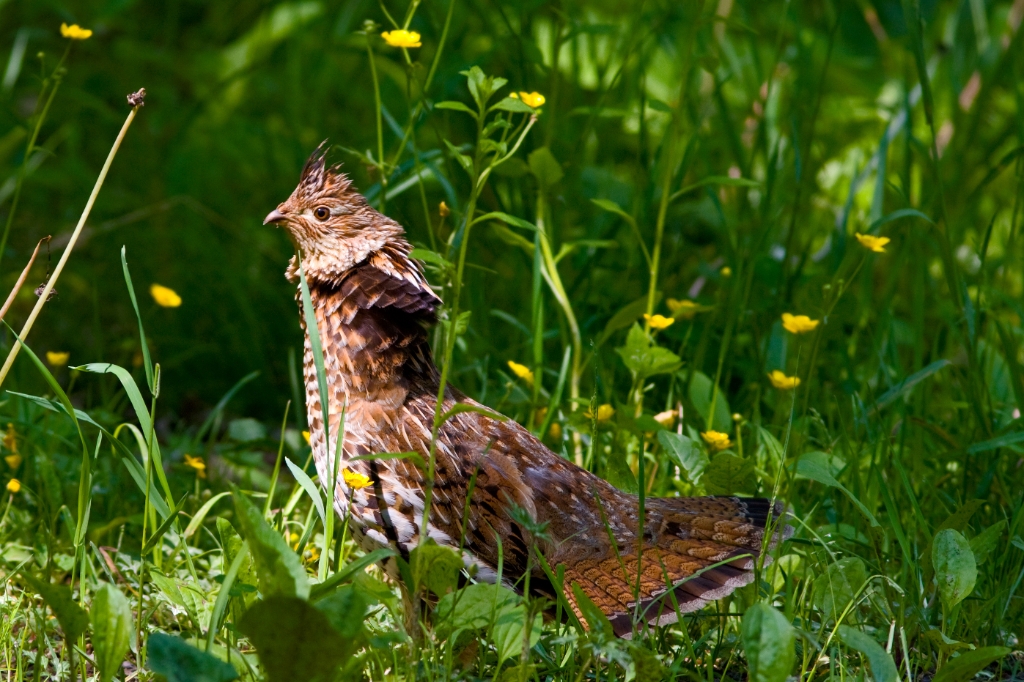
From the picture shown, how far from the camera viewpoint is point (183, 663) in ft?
7.29

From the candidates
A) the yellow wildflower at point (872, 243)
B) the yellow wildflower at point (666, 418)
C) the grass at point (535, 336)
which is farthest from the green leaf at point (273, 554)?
the yellow wildflower at point (872, 243)

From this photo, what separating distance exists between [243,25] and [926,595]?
6.10 m

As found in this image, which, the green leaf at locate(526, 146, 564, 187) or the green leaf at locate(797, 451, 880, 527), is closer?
the green leaf at locate(797, 451, 880, 527)

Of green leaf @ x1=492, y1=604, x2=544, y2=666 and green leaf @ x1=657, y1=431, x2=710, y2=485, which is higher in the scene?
green leaf @ x1=657, y1=431, x2=710, y2=485

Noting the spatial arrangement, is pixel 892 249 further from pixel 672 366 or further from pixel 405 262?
pixel 405 262

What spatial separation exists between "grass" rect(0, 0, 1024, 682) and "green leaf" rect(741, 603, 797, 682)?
2 cm

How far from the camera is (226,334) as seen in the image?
203 inches

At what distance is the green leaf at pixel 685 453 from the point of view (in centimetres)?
344

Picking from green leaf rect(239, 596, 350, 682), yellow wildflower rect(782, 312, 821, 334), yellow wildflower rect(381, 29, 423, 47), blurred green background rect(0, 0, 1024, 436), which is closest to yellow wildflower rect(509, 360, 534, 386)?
blurred green background rect(0, 0, 1024, 436)

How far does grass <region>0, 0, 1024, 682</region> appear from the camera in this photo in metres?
2.76

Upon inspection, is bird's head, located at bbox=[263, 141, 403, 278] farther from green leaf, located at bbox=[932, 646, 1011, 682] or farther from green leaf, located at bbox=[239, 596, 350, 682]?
green leaf, located at bbox=[932, 646, 1011, 682]

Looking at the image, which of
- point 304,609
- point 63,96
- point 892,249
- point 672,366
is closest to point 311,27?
point 63,96

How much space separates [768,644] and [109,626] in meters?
1.39

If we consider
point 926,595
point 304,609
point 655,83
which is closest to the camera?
point 304,609
